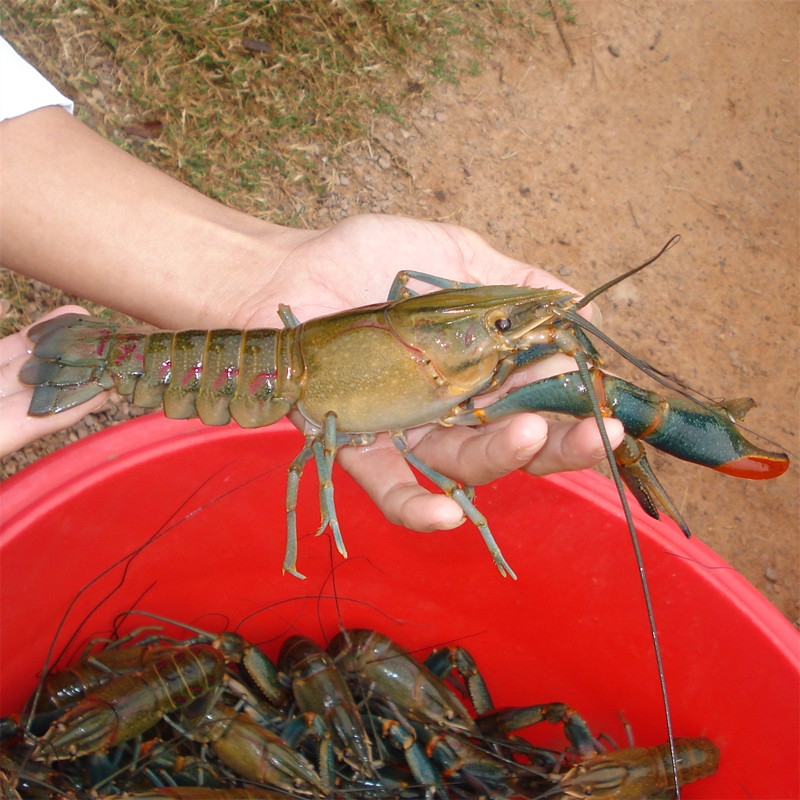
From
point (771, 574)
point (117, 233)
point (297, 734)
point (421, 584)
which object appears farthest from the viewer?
point (771, 574)

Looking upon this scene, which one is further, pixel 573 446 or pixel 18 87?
pixel 18 87

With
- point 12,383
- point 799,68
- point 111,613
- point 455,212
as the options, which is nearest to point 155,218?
point 12,383

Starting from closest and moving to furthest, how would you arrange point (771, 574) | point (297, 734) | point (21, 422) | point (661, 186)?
1. point (21, 422)
2. point (297, 734)
3. point (771, 574)
4. point (661, 186)

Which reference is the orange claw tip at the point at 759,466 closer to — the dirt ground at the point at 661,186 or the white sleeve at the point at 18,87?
the dirt ground at the point at 661,186

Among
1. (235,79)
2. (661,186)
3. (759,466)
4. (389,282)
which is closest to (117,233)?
(389,282)

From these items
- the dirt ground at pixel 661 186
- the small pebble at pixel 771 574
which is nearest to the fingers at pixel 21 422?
the dirt ground at pixel 661 186

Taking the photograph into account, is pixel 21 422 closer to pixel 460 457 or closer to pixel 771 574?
pixel 460 457
